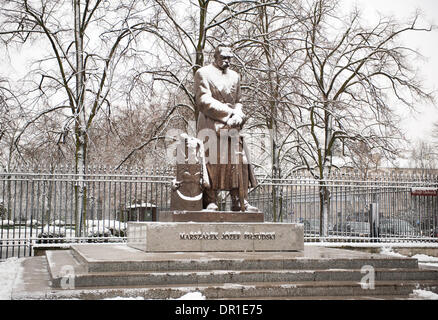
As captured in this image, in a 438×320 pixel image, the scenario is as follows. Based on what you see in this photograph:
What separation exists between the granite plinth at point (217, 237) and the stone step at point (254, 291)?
1725 millimetres

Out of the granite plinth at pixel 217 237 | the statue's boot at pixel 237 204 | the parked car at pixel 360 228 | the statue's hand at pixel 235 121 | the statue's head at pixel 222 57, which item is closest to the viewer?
the granite plinth at pixel 217 237

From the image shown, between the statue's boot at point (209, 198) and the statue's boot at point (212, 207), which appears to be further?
the statue's boot at point (209, 198)

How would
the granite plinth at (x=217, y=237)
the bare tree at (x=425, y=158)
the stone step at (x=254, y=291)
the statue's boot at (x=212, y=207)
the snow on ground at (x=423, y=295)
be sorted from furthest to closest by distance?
1. the bare tree at (x=425, y=158)
2. the statue's boot at (x=212, y=207)
3. the granite plinth at (x=217, y=237)
4. the snow on ground at (x=423, y=295)
5. the stone step at (x=254, y=291)

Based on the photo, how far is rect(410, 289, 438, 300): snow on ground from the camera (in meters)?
6.84

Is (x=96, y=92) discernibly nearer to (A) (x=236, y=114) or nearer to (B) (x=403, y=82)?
(A) (x=236, y=114)

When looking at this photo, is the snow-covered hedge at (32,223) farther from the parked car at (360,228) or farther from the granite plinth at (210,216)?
the parked car at (360,228)

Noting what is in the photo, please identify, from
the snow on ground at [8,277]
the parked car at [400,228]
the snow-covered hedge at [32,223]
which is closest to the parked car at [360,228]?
the parked car at [400,228]

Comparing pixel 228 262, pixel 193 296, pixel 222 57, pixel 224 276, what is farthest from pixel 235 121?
pixel 193 296

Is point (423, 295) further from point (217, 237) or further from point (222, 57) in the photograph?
point (222, 57)

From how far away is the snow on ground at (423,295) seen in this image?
6841mm

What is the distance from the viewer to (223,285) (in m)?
6.67

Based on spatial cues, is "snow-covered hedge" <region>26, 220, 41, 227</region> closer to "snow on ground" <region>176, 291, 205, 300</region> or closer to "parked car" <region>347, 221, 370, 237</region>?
"snow on ground" <region>176, 291, 205, 300</region>

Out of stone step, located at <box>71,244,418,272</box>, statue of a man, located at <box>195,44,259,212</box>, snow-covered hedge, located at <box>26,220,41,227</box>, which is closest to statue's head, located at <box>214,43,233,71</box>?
statue of a man, located at <box>195,44,259,212</box>

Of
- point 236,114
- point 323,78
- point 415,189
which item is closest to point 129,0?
point 236,114
